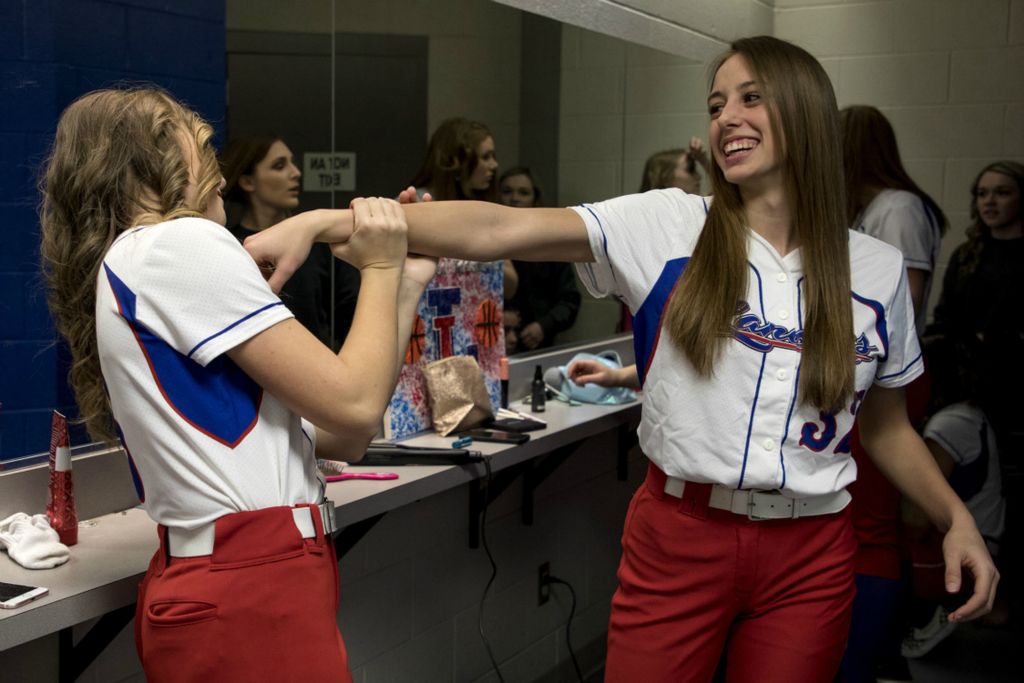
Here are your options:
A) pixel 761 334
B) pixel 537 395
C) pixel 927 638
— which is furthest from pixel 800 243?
pixel 927 638

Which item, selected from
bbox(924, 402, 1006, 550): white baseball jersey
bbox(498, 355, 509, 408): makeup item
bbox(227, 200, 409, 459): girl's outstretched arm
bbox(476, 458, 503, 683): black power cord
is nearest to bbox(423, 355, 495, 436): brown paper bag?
bbox(498, 355, 509, 408): makeup item

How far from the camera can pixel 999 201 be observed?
4.36m

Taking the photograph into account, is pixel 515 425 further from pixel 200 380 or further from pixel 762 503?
pixel 200 380

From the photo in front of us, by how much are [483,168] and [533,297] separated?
0.49 m

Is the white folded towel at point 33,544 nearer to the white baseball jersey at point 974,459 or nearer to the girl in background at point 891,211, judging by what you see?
the girl in background at point 891,211

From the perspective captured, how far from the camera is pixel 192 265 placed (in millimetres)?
1273

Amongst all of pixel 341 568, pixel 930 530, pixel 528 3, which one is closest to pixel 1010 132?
pixel 930 530

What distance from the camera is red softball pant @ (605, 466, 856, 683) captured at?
177cm

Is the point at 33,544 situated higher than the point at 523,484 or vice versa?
the point at 33,544

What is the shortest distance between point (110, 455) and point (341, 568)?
71cm

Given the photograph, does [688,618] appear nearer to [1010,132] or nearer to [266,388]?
[266,388]

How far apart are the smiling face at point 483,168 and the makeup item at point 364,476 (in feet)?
3.44

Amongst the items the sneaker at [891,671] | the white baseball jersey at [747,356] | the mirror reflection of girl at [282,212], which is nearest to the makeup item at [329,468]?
the mirror reflection of girl at [282,212]

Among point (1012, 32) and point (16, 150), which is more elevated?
point (1012, 32)
